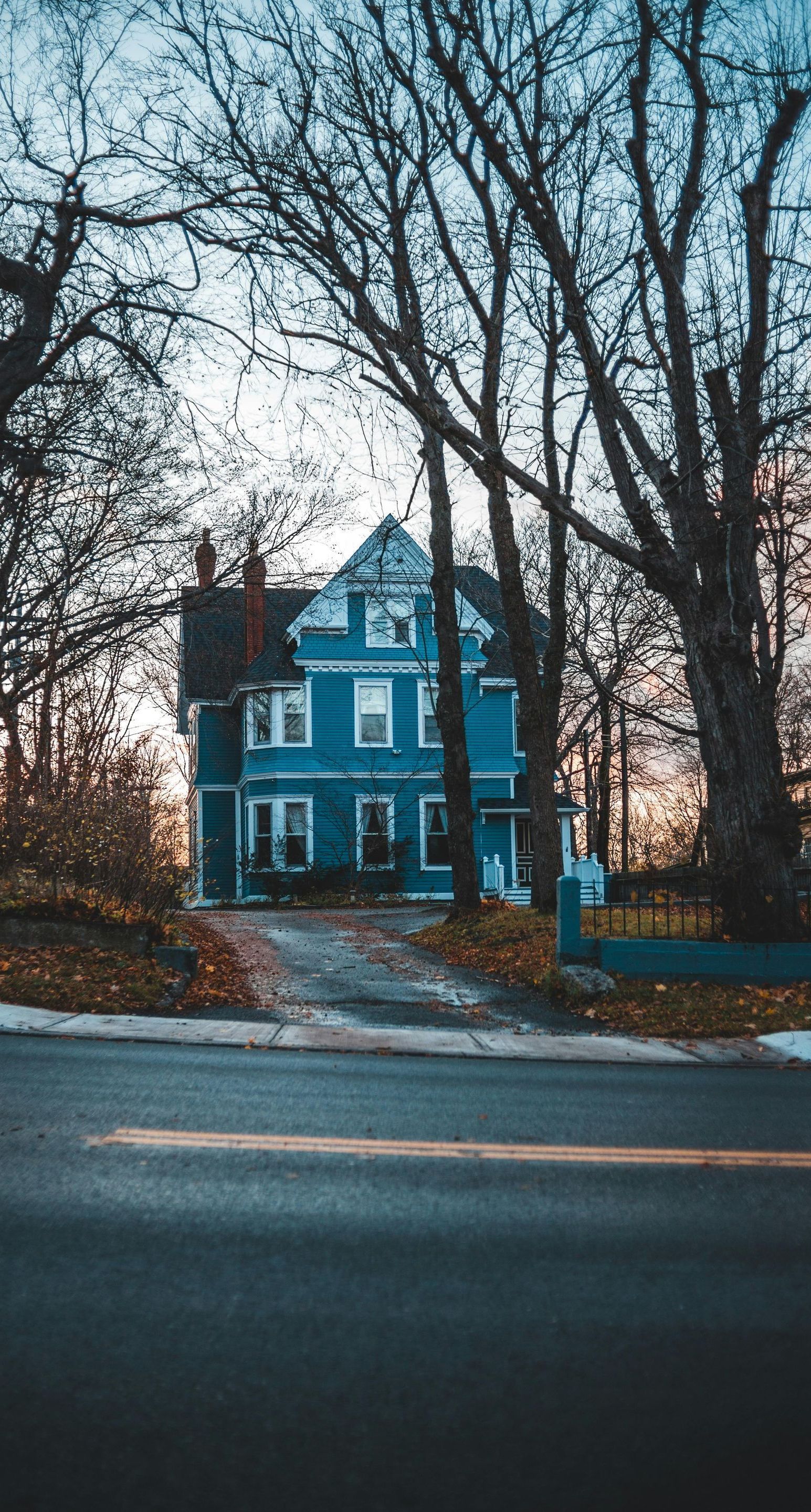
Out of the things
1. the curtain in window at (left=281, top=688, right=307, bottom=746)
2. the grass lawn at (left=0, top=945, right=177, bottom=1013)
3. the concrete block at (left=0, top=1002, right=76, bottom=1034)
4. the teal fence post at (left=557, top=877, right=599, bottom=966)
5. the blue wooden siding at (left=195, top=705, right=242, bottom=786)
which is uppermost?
the curtain in window at (left=281, top=688, right=307, bottom=746)

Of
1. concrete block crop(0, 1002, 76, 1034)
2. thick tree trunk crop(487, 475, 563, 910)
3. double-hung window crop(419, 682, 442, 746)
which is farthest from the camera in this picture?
double-hung window crop(419, 682, 442, 746)

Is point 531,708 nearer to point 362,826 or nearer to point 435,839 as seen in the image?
point 362,826

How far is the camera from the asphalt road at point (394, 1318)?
313 centimetres

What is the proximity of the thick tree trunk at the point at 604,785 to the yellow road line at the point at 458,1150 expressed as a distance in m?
32.4

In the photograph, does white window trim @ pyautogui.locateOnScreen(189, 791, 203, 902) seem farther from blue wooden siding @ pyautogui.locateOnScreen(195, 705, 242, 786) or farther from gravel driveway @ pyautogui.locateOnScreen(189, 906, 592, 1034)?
gravel driveway @ pyautogui.locateOnScreen(189, 906, 592, 1034)

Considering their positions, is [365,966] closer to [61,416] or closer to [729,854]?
[729,854]

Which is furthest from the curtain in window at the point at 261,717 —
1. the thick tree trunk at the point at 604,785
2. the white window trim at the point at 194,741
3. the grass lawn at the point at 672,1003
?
the grass lawn at the point at 672,1003

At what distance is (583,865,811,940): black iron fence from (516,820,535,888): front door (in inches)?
831

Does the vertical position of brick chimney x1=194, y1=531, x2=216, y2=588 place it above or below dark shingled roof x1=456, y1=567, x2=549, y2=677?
below

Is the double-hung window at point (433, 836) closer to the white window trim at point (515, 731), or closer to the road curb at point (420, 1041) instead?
the white window trim at point (515, 731)

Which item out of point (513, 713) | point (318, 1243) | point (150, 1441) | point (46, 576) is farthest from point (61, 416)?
point (513, 713)

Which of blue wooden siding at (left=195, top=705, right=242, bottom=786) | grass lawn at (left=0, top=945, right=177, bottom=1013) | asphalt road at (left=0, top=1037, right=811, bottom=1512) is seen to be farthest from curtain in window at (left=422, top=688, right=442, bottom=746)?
asphalt road at (left=0, top=1037, right=811, bottom=1512)

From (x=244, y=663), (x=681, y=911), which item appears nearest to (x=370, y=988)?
(x=681, y=911)

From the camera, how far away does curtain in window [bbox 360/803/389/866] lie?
3650 centimetres
